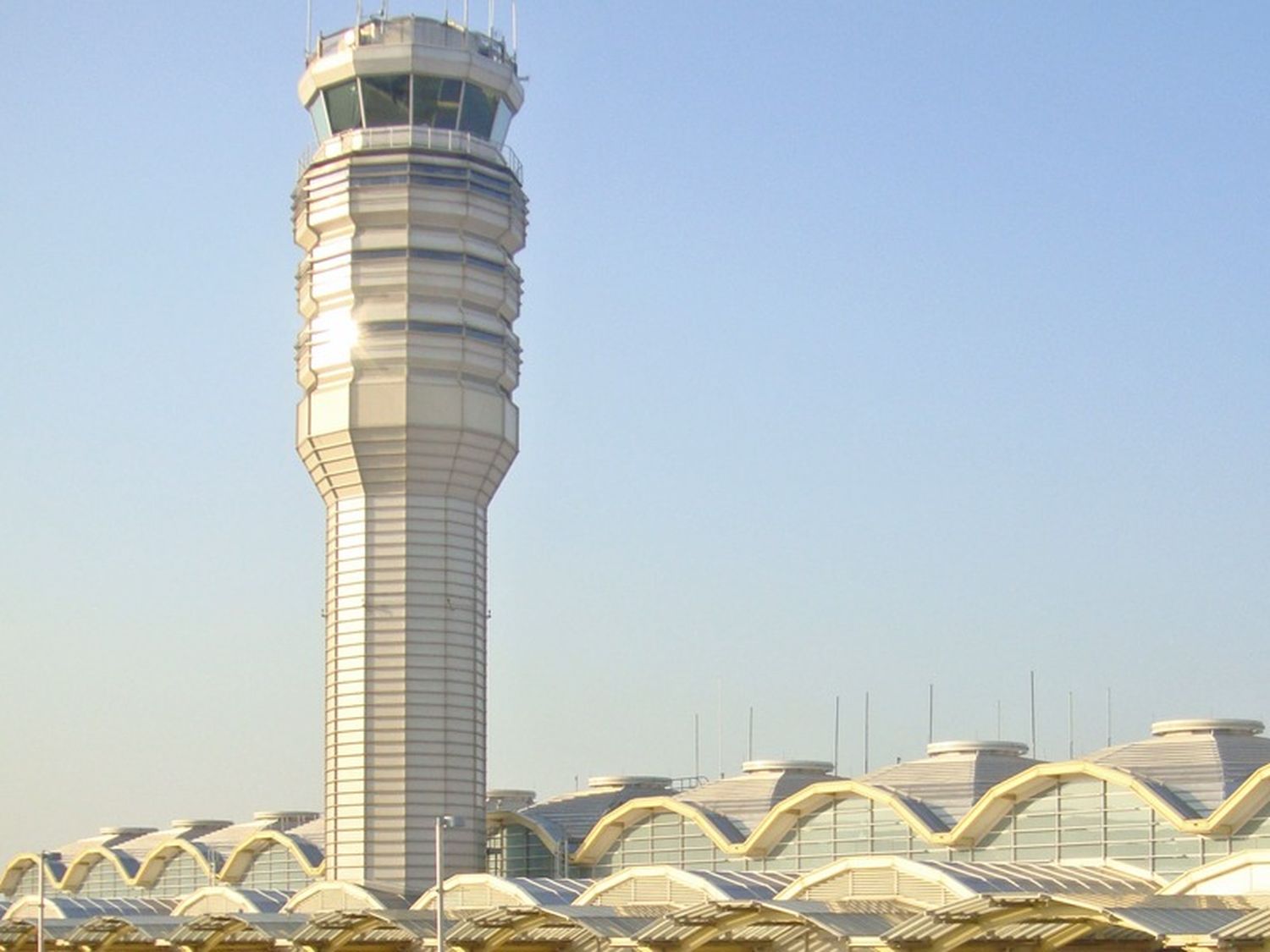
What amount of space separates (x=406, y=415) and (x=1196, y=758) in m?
34.1

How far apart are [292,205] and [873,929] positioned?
158 ft

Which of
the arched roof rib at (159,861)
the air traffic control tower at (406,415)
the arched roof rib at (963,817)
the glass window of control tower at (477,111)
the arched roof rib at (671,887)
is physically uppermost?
the glass window of control tower at (477,111)

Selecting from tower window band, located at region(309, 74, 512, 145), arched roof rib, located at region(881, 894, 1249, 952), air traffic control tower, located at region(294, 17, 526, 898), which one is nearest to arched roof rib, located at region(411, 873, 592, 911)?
air traffic control tower, located at region(294, 17, 526, 898)

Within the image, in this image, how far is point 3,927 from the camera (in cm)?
9075

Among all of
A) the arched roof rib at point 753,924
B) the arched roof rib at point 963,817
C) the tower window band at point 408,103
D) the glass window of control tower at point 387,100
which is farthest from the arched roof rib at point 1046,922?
the glass window of control tower at point 387,100

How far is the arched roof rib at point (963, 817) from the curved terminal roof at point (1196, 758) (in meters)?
0.62

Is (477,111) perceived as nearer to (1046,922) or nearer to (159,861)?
(1046,922)

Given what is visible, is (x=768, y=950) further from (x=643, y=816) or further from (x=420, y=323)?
(x=420, y=323)

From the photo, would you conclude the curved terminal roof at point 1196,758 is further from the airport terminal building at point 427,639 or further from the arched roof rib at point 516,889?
the arched roof rib at point 516,889

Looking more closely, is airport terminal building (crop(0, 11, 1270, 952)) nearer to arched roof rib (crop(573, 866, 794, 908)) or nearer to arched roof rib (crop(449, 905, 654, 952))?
arched roof rib (crop(449, 905, 654, 952))

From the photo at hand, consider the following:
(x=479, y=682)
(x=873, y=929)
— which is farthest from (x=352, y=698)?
(x=873, y=929)

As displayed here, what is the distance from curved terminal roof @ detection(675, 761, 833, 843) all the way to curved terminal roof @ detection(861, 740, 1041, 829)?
17.0 ft

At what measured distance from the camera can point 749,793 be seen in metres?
88.6

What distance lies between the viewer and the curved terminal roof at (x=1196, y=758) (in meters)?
70.6
